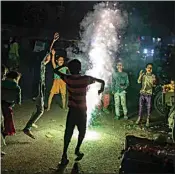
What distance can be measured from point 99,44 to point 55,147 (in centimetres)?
834

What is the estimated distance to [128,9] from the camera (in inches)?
899

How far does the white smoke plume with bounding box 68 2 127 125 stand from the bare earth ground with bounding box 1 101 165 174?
4.15 ft

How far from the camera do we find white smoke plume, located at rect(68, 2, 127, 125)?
13703mm

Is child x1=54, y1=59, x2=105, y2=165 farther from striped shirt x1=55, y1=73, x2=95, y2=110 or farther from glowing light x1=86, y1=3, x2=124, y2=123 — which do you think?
glowing light x1=86, y1=3, x2=124, y2=123

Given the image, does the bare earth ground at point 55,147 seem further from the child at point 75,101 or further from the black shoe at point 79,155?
the child at point 75,101

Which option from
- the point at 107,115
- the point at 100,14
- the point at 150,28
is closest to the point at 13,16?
the point at 100,14

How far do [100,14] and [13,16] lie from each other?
6.44m

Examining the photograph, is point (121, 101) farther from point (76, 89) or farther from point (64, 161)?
point (64, 161)

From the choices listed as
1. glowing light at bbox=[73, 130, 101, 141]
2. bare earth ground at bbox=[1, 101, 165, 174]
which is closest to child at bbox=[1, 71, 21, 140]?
bare earth ground at bbox=[1, 101, 165, 174]

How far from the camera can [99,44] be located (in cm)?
1595

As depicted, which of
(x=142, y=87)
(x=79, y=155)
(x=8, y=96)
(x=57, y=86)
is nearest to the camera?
(x=79, y=155)

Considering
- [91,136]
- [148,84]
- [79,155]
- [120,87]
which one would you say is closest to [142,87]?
[148,84]

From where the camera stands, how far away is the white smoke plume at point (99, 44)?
1370cm

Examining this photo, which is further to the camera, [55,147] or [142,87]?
[142,87]
